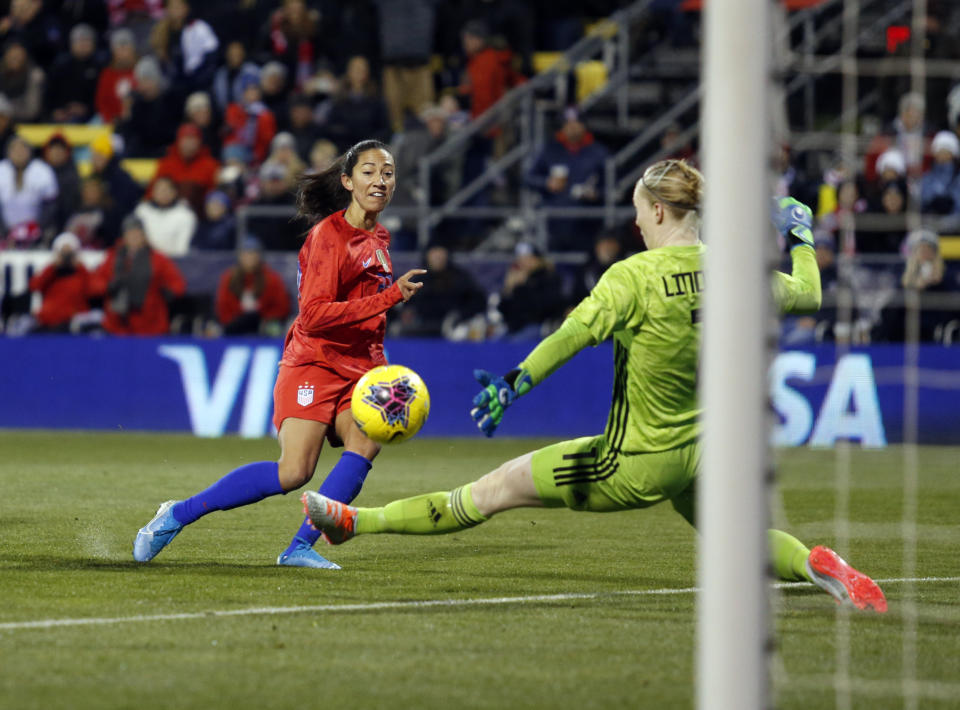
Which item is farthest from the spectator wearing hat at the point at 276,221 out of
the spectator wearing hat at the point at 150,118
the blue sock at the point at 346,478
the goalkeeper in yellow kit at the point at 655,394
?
the goalkeeper in yellow kit at the point at 655,394

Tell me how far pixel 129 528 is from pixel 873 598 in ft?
14.5

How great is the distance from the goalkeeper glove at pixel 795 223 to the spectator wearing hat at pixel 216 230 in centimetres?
1217

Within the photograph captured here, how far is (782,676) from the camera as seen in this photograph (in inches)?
214

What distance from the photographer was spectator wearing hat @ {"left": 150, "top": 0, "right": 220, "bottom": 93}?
70.0 feet

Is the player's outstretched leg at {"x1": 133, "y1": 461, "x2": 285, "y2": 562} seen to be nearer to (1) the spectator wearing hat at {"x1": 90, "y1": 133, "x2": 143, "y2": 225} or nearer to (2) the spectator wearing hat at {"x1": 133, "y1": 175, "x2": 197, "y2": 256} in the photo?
(2) the spectator wearing hat at {"x1": 133, "y1": 175, "x2": 197, "y2": 256}

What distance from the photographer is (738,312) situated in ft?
13.7

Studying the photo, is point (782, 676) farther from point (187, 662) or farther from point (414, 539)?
point (414, 539)

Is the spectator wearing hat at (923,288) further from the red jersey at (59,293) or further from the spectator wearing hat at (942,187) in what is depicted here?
the red jersey at (59,293)

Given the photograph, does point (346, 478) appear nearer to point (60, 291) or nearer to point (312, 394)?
point (312, 394)

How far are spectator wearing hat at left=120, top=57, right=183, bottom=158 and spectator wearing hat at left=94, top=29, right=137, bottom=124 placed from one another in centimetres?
61

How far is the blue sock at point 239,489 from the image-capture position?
7906mm

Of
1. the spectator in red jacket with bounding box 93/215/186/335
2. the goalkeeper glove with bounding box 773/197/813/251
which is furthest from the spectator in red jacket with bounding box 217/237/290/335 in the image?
the goalkeeper glove with bounding box 773/197/813/251

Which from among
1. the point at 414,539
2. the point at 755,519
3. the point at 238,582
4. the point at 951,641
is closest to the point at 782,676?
the point at 951,641

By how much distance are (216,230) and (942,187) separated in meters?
7.41
